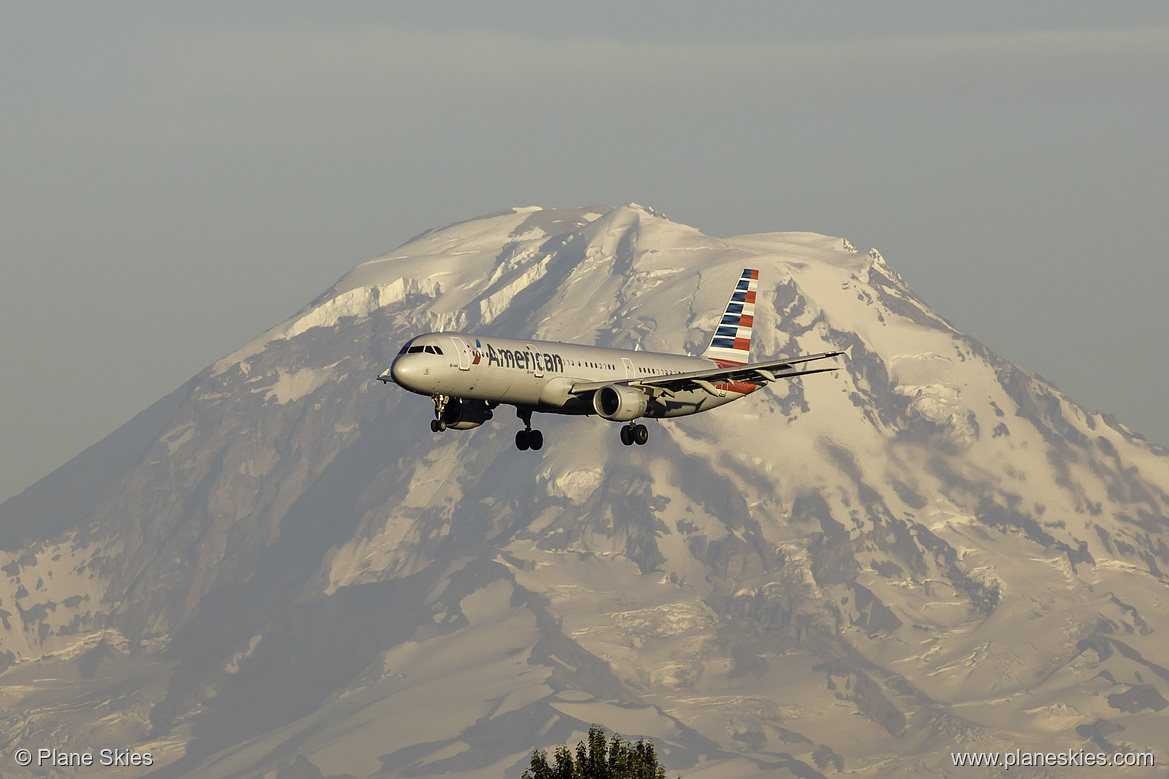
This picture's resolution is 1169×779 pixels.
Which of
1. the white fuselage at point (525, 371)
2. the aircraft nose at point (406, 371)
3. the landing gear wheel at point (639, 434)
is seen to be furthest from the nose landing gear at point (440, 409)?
the landing gear wheel at point (639, 434)

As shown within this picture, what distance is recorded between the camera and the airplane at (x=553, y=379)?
8300 centimetres

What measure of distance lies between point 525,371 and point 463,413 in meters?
3.71

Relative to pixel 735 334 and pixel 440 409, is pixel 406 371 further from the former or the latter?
pixel 735 334

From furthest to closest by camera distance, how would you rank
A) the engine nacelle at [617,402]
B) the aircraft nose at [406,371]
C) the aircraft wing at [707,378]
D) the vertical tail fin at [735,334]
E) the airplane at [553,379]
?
1. the vertical tail fin at [735,334]
2. the engine nacelle at [617,402]
3. the aircraft wing at [707,378]
4. the airplane at [553,379]
5. the aircraft nose at [406,371]

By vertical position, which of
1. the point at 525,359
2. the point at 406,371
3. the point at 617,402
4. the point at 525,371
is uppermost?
the point at 525,359

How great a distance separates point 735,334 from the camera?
109m

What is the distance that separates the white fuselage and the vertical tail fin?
9.43 metres

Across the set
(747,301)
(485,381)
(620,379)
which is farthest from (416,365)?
(747,301)

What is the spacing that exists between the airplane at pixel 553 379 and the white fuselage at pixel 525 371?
45 mm

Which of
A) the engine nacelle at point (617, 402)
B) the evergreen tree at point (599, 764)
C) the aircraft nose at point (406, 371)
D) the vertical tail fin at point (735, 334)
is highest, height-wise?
the vertical tail fin at point (735, 334)

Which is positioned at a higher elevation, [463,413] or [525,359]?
[525,359]

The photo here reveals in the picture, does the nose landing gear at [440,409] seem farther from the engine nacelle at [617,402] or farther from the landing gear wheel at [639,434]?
the landing gear wheel at [639,434]

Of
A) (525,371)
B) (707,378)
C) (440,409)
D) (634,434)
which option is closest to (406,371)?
(440,409)

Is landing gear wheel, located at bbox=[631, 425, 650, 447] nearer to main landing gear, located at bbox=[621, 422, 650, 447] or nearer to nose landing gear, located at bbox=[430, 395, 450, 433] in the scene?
main landing gear, located at bbox=[621, 422, 650, 447]
